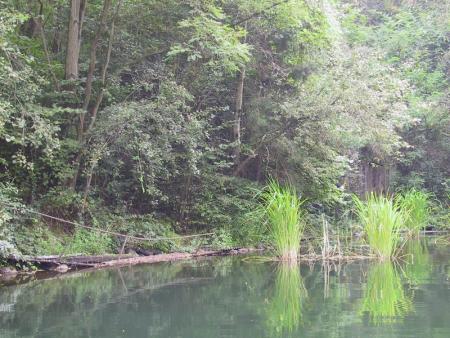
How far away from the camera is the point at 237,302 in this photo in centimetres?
629

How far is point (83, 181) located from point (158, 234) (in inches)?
74.0

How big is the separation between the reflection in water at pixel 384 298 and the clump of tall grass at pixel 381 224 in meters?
0.83

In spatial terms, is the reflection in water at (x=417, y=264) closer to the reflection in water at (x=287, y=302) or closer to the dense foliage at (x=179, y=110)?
the reflection in water at (x=287, y=302)

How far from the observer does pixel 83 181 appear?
1145 centimetres

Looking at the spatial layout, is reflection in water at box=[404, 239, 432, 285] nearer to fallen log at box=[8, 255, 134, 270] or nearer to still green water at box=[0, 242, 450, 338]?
still green water at box=[0, 242, 450, 338]

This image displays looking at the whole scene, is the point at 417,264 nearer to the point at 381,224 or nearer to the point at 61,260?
the point at 381,224

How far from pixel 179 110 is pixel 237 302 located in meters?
6.05

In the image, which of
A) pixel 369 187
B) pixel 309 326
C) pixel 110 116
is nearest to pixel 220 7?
pixel 110 116

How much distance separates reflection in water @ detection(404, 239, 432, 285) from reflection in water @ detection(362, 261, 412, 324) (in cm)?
21

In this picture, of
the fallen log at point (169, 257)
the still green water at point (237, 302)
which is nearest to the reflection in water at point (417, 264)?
the still green water at point (237, 302)

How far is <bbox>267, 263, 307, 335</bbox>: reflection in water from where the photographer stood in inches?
202

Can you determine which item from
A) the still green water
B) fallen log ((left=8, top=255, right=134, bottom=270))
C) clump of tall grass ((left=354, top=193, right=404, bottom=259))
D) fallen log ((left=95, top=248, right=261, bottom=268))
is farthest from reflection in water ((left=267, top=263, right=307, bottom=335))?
fallen log ((left=8, top=255, right=134, bottom=270))

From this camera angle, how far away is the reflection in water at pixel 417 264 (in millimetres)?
7828

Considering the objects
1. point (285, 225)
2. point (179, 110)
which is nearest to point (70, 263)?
point (285, 225)
